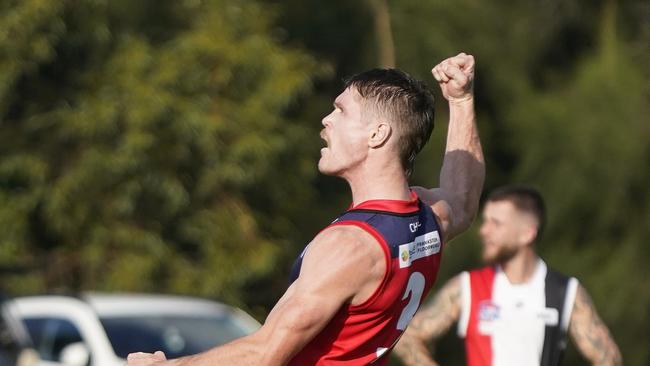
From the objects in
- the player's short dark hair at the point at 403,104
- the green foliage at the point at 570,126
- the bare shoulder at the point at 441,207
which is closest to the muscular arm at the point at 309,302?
the player's short dark hair at the point at 403,104

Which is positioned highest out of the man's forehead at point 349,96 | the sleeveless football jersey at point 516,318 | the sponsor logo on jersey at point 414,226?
the man's forehead at point 349,96

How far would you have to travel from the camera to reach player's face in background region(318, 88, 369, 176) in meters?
3.84

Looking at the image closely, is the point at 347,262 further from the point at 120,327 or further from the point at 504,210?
the point at 120,327

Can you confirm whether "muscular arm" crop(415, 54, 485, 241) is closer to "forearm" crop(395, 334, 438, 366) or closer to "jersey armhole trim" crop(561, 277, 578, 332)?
"jersey armhole trim" crop(561, 277, 578, 332)

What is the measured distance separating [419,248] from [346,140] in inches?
14.3

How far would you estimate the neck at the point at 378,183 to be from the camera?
385 centimetres

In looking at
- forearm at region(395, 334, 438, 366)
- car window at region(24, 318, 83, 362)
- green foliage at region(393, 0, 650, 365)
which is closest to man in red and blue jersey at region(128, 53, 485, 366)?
forearm at region(395, 334, 438, 366)

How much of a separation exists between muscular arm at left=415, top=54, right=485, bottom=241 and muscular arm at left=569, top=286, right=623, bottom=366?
2.12m

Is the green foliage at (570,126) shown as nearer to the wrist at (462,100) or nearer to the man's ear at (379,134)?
the wrist at (462,100)

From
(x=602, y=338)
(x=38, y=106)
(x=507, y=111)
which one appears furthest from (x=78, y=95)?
(x=602, y=338)

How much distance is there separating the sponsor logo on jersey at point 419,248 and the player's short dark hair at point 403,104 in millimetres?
199

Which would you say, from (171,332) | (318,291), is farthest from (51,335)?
(318,291)

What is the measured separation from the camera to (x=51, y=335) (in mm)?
10742

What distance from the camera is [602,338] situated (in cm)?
661
